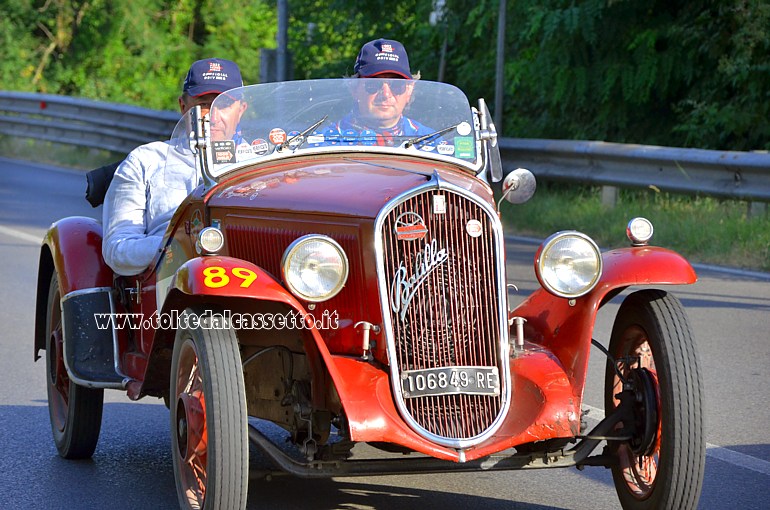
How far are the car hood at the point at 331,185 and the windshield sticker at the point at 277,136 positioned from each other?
129 millimetres

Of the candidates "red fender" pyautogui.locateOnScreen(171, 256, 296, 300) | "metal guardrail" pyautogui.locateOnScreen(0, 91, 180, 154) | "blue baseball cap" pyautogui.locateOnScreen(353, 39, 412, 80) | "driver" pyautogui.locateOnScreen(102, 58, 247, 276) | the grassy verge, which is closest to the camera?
"red fender" pyautogui.locateOnScreen(171, 256, 296, 300)

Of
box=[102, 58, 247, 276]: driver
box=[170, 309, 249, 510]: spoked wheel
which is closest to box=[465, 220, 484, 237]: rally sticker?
box=[170, 309, 249, 510]: spoked wheel

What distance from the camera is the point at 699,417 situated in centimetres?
425

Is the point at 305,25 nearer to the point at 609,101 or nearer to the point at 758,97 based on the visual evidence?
the point at 609,101

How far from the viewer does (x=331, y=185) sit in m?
4.64

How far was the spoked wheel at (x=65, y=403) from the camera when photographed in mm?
5559

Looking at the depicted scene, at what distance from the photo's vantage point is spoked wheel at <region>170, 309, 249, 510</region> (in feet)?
13.4

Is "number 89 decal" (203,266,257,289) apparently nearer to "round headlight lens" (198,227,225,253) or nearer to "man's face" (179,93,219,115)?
"round headlight lens" (198,227,225,253)

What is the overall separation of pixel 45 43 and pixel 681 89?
19508mm

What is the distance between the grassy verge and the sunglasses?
18.6 ft

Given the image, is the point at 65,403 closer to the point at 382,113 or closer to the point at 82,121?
the point at 382,113

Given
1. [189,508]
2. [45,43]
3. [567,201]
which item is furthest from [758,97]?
[45,43]

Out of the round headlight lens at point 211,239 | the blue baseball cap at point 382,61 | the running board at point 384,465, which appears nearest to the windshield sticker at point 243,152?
the round headlight lens at point 211,239

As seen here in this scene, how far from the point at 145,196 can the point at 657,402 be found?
244cm
